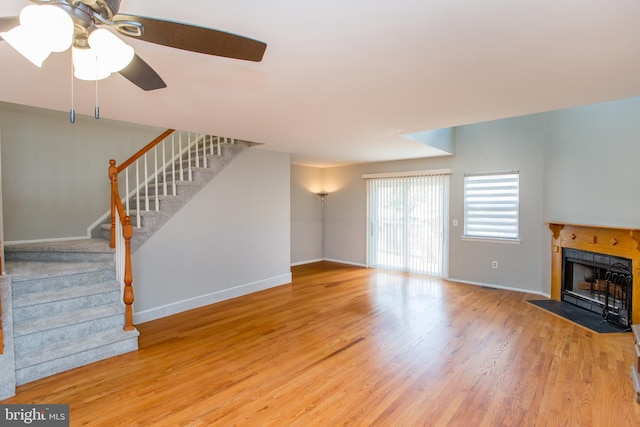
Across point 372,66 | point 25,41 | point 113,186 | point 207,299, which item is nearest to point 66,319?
point 113,186

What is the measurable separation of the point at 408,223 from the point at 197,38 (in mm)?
5534

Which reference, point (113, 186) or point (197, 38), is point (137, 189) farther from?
point (197, 38)

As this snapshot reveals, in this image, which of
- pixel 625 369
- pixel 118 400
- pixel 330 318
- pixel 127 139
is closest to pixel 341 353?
A: pixel 330 318

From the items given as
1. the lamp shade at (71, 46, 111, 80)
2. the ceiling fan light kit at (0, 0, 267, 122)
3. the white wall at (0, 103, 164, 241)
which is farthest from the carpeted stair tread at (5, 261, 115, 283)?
the ceiling fan light kit at (0, 0, 267, 122)

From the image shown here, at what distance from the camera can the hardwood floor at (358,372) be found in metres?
2.16

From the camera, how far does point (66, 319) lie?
2873 millimetres

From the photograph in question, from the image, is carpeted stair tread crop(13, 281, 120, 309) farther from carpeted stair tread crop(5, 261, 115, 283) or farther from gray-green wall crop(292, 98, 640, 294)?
gray-green wall crop(292, 98, 640, 294)

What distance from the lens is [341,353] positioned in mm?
3004

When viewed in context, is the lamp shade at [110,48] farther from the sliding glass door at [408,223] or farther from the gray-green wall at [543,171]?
the sliding glass door at [408,223]

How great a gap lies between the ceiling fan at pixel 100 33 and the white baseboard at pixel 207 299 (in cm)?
321

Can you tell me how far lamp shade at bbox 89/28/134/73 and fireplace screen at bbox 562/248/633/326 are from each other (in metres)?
5.05

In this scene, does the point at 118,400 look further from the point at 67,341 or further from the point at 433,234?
A: the point at 433,234

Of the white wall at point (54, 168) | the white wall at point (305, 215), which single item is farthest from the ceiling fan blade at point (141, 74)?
the white wall at point (305, 215)

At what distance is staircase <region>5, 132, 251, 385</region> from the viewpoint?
266 centimetres
